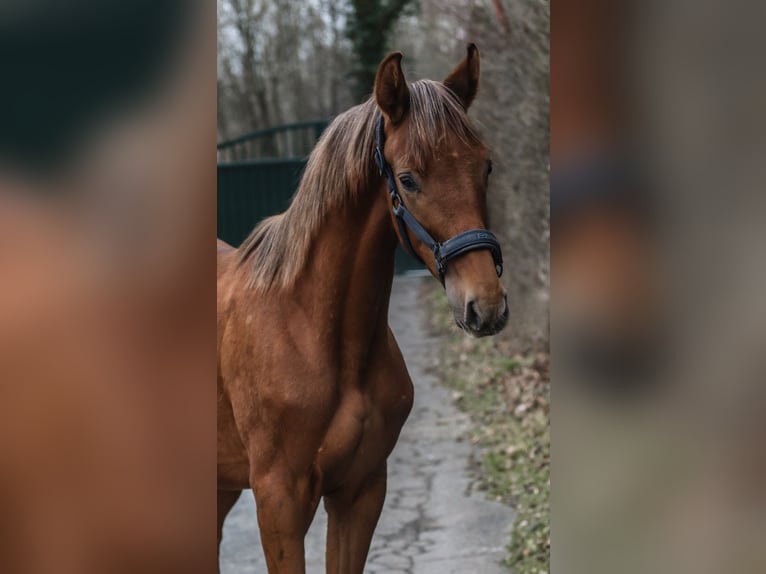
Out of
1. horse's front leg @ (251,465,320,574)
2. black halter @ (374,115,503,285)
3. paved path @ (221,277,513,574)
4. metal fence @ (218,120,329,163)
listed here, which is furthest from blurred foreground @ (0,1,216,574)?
metal fence @ (218,120,329,163)

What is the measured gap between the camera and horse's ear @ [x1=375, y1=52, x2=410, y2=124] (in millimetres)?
1652

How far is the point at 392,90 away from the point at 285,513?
3.06 feet

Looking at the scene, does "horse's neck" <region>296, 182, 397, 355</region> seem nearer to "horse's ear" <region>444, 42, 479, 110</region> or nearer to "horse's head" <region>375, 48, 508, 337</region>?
"horse's head" <region>375, 48, 508, 337</region>

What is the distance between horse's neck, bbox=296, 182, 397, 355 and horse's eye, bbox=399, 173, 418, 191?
0.15 m

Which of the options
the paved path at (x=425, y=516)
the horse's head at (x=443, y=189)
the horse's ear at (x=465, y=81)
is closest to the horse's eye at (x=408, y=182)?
the horse's head at (x=443, y=189)

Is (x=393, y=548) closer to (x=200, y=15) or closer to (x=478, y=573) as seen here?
(x=478, y=573)

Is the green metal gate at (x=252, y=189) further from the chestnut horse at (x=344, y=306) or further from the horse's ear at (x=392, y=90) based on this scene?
the horse's ear at (x=392, y=90)

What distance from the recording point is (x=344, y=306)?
1897 mm

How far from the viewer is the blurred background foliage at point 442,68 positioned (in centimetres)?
405

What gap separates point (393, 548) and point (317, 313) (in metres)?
1.61

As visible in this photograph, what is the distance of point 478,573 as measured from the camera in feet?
10.1

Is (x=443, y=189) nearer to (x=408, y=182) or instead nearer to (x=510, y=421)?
(x=408, y=182)

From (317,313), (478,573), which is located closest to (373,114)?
(317,313)

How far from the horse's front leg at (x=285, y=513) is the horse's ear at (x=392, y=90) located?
0.81 metres
